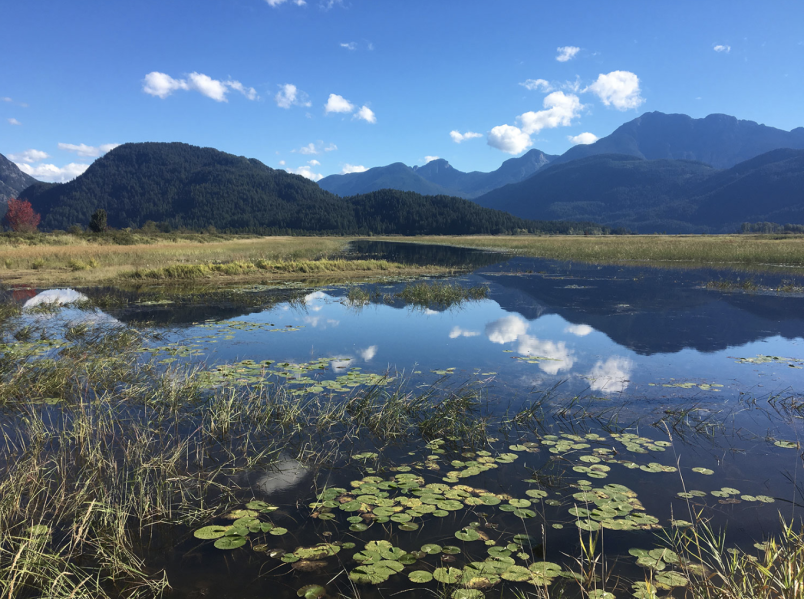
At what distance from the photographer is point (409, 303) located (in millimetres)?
19438

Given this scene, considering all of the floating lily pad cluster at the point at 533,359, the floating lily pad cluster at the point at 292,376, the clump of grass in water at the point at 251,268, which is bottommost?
the floating lily pad cluster at the point at 533,359

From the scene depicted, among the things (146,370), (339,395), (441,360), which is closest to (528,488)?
(339,395)

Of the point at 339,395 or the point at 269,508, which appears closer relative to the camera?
the point at 269,508

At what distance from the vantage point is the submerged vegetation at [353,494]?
12.4ft

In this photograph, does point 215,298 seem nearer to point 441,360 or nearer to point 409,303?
point 409,303

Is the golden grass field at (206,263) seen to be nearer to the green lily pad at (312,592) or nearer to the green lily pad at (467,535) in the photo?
the green lily pad at (467,535)

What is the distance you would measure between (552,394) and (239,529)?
6164 millimetres

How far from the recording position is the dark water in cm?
438

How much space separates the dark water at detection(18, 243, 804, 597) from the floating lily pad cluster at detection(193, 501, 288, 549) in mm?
99

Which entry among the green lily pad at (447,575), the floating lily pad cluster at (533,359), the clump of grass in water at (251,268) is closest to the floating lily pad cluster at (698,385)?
the floating lily pad cluster at (533,359)

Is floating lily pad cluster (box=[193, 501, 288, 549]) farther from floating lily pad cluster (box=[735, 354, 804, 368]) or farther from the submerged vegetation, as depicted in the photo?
floating lily pad cluster (box=[735, 354, 804, 368])

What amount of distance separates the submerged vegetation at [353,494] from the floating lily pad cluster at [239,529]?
0.07 ft

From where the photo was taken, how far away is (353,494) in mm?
5102

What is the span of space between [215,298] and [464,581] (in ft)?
62.6
